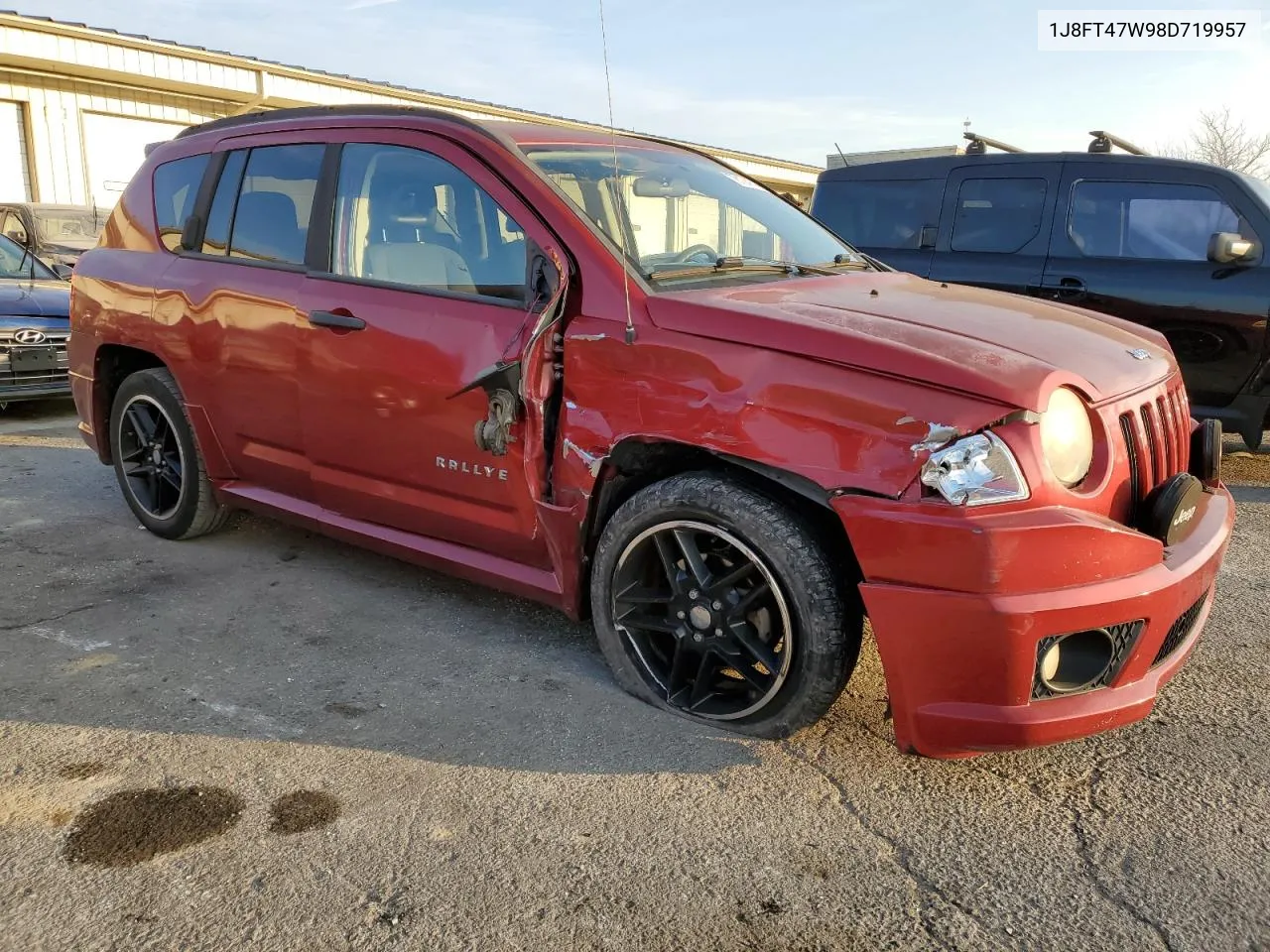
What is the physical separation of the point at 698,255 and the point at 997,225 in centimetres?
401

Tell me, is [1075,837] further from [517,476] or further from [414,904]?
[517,476]

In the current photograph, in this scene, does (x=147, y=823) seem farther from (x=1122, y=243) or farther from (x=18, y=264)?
(x=18, y=264)

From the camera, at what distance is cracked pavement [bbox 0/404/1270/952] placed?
209cm

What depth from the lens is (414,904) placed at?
2.14m

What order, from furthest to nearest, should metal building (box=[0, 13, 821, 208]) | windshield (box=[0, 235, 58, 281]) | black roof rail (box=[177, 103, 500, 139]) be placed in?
metal building (box=[0, 13, 821, 208]) < windshield (box=[0, 235, 58, 281]) < black roof rail (box=[177, 103, 500, 139])

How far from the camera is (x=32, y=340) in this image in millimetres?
7340

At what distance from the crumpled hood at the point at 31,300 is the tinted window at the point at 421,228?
4949 mm

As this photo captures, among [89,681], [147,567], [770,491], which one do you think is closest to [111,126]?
[147,567]

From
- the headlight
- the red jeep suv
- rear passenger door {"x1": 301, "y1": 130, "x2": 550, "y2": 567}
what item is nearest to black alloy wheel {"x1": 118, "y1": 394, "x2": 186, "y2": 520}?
the red jeep suv

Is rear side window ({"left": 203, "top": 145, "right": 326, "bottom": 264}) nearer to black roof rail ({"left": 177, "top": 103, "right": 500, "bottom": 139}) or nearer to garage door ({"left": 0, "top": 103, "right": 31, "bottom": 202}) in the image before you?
black roof rail ({"left": 177, "top": 103, "right": 500, "bottom": 139})

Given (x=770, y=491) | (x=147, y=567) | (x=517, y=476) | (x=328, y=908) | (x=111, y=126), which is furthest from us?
(x=111, y=126)

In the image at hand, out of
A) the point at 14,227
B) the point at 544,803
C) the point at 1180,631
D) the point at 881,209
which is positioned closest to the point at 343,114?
the point at 544,803

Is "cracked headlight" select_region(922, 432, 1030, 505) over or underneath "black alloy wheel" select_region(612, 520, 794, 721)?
over

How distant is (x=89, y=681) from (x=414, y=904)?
5.46ft
